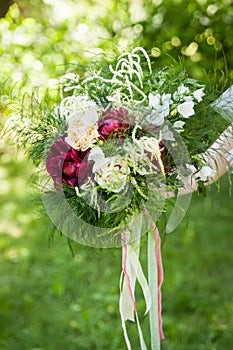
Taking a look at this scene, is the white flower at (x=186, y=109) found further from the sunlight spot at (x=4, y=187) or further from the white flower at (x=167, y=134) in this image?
the sunlight spot at (x=4, y=187)

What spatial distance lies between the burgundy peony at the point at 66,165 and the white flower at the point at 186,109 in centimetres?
24

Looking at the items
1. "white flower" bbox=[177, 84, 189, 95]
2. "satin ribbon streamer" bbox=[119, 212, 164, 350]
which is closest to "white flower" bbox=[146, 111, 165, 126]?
"white flower" bbox=[177, 84, 189, 95]

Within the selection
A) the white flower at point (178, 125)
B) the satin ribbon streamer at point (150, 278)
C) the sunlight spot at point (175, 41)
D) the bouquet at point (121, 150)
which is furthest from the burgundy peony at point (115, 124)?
the sunlight spot at point (175, 41)

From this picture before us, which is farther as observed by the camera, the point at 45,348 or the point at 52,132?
the point at 45,348

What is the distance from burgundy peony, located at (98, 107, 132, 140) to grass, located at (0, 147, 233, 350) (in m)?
1.14

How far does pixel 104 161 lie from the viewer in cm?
142

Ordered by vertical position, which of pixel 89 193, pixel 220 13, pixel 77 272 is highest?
pixel 220 13

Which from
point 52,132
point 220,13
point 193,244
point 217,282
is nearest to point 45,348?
point 217,282

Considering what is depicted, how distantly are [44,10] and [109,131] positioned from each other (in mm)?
3030

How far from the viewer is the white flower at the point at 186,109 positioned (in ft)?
4.93

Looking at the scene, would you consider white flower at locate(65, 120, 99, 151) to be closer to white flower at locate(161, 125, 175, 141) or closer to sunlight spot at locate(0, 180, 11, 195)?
white flower at locate(161, 125, 175, 141)

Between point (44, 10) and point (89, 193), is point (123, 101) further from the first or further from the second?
point (44, 10)

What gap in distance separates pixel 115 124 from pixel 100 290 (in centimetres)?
221

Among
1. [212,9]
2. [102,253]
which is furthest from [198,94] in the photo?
[212,9]
